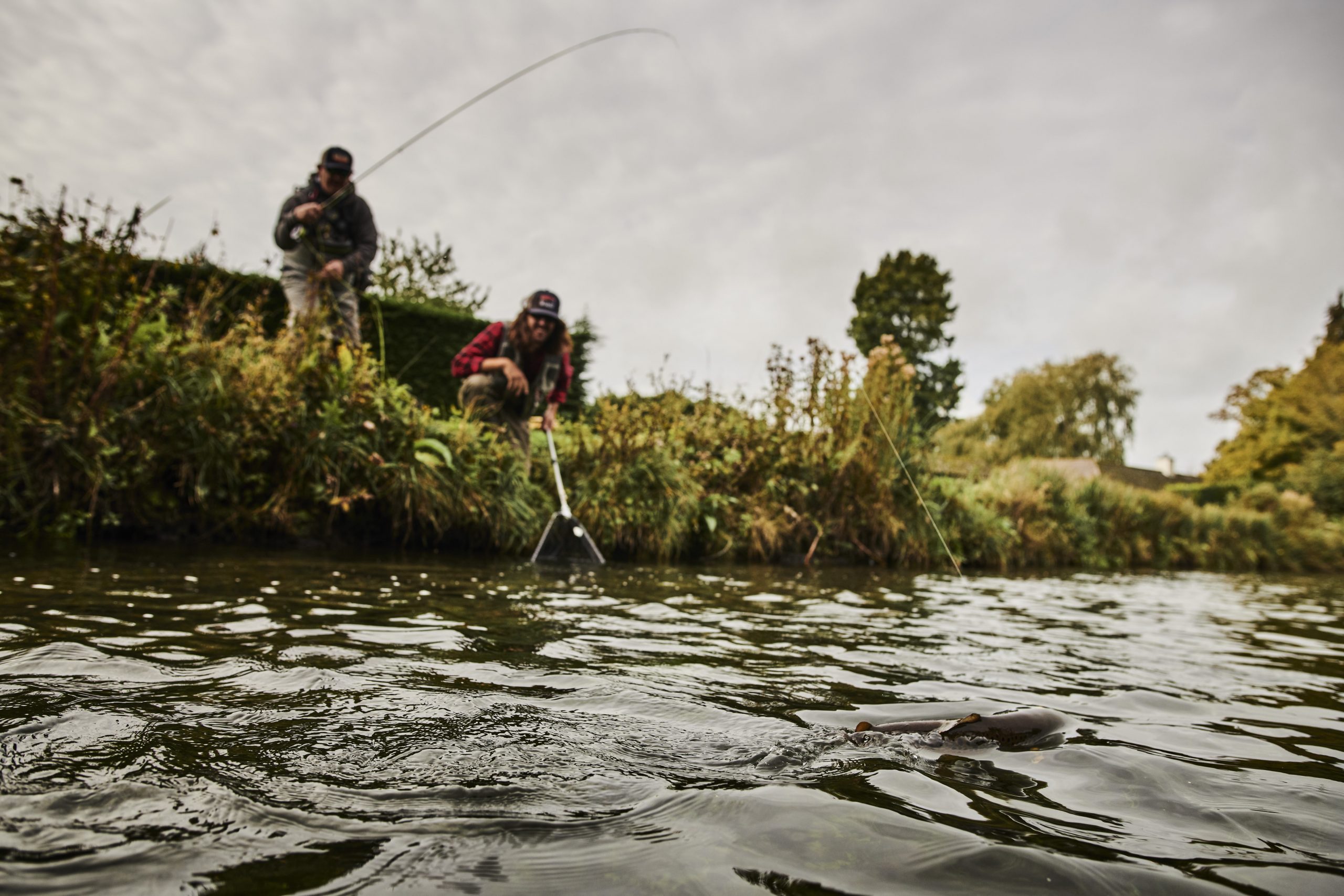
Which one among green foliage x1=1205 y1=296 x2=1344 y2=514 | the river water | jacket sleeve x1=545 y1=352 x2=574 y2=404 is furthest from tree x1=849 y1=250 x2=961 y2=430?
the river water

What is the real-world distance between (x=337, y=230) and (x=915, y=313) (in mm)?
38404

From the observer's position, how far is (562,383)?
314 inches

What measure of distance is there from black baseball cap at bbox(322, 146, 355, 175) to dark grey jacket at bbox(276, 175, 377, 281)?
0.72 feet

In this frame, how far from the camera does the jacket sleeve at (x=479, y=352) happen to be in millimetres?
7559

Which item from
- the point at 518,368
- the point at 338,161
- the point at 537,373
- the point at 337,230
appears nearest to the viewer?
the point at 338,161

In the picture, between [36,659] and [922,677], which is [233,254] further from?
[922,677]

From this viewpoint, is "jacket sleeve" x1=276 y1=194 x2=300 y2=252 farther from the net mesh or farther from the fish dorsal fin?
the fish dorsal fin

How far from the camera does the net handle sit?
21.6ft

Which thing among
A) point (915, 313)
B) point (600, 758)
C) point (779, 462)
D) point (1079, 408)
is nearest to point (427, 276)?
point (779, 462)

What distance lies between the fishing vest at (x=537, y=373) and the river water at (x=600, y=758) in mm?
4107

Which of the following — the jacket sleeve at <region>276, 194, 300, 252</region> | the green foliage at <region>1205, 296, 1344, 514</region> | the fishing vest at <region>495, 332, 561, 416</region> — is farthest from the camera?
the green foliage at <region>1205, 296, 1344, 514</region>

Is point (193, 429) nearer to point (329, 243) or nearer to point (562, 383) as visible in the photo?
point (329, 243)

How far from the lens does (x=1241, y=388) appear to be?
4281 centimetres

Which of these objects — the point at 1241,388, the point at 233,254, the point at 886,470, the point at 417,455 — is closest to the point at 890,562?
the point at 886,470
